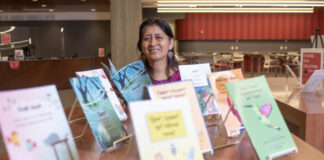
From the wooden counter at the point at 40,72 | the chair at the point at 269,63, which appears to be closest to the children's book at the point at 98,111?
the wooden counter at the point at 40,72

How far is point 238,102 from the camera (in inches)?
43.5

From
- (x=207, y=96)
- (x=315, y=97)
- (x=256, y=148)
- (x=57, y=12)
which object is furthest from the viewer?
(x=57, y=12)

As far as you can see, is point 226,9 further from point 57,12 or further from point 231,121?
point 231,121

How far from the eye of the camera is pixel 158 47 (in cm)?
196

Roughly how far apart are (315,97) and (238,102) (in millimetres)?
1990

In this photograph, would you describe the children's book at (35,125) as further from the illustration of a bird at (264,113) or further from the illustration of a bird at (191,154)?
the illustration of a bird at (264,113)

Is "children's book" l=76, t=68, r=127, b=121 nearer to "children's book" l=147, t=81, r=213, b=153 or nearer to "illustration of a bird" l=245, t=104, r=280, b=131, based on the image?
"children's book" l=147, t=81, r=213, b=153

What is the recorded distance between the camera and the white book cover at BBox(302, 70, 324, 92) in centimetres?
288

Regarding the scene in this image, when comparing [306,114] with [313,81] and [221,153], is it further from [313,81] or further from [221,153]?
[221,153]

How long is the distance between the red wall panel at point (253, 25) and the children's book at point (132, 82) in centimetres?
1291

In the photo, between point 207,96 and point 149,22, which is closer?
point 207,96

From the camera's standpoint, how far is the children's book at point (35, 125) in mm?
792

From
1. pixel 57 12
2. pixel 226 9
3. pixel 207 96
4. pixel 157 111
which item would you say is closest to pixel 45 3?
pixel 57 12

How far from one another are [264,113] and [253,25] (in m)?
13.6
